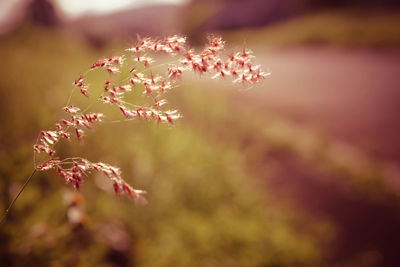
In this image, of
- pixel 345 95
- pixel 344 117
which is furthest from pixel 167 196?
pixel 345 95

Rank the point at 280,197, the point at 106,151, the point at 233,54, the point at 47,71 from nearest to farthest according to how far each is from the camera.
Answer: the point at 233,54 < the point at 106,151 < the point at 280,197 < the point at 47,71

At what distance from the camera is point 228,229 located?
3.66 metres

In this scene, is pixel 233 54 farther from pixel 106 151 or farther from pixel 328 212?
pixel 328 212

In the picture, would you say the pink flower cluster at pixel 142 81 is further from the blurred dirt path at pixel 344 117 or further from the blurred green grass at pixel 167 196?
the blurred dirt path at pixel 344 117

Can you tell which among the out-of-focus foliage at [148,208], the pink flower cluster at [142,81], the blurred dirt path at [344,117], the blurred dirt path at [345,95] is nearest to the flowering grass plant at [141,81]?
the pink flower cluster at [142,81]

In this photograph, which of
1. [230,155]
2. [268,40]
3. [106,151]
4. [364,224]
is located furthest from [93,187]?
[268,40]

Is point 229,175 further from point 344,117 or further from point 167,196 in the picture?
point 344,117

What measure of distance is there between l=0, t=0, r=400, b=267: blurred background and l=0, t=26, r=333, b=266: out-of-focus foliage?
2 centimetres

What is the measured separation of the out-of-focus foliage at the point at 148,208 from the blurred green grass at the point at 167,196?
0.01 m

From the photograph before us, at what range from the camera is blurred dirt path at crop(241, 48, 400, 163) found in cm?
610

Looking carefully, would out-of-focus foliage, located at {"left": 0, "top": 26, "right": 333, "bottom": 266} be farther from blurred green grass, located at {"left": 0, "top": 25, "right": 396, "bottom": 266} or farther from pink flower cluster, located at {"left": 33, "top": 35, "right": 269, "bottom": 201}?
pink flower cluster, located at {"left": 33, "top": 35, "right": 269, "bottom": 201}

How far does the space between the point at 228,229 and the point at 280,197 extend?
1.42m

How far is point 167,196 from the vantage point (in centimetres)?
394

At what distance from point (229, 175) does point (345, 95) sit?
16.1 feet
